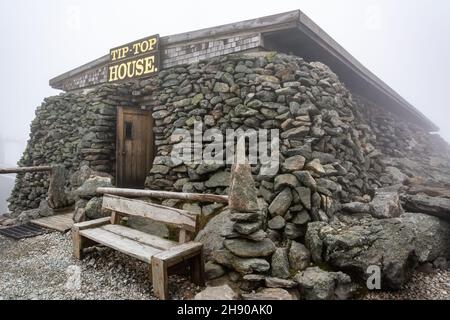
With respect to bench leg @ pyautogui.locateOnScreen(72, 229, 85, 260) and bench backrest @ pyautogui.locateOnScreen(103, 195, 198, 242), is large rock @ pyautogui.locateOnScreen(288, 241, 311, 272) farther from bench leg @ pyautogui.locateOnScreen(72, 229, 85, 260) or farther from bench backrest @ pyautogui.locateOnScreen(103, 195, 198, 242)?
bench leg @ pyautogui.locateOnScreen(72, 229, 85, 260)

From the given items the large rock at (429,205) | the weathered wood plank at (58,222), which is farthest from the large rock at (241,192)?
the weathered wood plank at (58,222)

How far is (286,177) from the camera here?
5094 millimetres

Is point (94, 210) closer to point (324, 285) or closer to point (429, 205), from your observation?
point (324, 285)

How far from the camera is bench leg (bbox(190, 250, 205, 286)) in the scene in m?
3.86

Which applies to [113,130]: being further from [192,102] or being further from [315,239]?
[315,239]

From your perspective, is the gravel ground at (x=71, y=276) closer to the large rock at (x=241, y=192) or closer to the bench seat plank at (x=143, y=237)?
the bench seat plank at (x=143, y=237)

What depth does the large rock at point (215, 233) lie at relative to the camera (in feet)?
13.6

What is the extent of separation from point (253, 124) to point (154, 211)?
2.86 meters

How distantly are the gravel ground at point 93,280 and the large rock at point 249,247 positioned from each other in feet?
2.43

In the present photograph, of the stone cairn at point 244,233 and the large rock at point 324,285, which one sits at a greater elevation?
the stone cairn at point 244,233

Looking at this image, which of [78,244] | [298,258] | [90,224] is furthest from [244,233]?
[78,244]

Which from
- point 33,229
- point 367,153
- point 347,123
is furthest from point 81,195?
point 367,153

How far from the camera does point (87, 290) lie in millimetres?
3787

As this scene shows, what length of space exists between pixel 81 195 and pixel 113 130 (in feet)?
10.5
